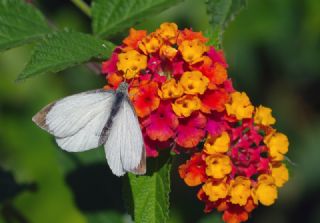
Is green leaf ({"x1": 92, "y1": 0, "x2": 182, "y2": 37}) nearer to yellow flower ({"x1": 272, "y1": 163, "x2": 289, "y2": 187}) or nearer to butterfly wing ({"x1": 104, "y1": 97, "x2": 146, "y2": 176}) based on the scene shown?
butterfly wing ({"x1": 104, "y1": 97, "x2": 146, "y2": 176})

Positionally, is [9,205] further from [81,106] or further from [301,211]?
[301,211]

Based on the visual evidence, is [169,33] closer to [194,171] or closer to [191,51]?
[191,51]

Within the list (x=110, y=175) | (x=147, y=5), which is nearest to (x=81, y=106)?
(x=147, y=5)

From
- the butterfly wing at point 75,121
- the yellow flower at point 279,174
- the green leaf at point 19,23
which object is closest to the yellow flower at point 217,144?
the yellow flower at point 279,174

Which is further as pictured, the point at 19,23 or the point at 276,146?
the point at 19,23

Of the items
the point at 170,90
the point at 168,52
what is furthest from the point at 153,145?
the point at 168,52

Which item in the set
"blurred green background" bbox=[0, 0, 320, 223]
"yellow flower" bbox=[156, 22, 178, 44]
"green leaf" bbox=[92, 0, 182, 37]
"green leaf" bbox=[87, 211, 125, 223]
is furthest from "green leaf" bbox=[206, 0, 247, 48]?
"blurred green background" bbox=[0, 0, 320, 223]

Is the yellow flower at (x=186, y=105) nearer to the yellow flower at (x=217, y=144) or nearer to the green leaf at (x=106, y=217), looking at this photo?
the yellow flower at (x=217, y=144)
